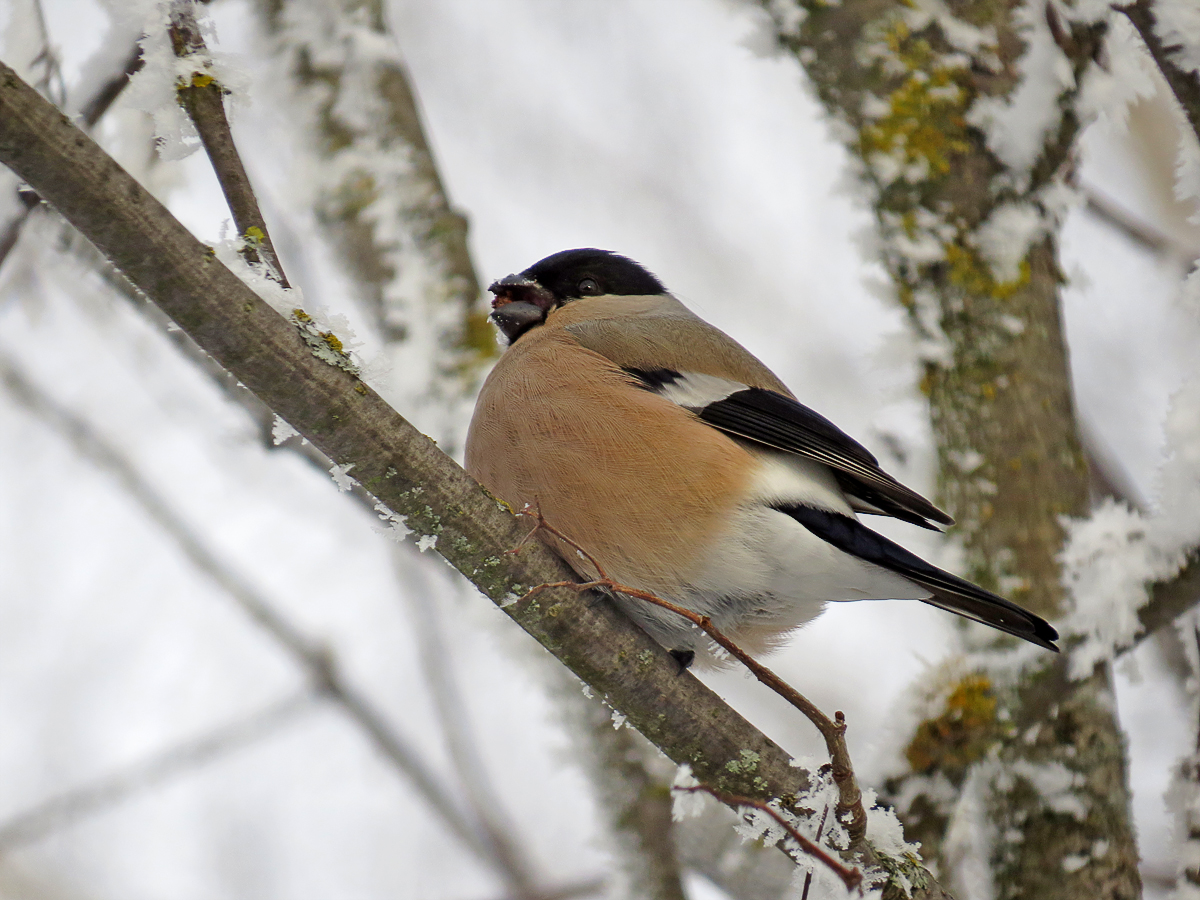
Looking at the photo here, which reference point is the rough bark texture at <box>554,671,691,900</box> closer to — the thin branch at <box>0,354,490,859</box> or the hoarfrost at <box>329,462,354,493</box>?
the thin branch at <box>0,354,490,859</box>

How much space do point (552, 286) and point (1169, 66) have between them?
189 centimetres

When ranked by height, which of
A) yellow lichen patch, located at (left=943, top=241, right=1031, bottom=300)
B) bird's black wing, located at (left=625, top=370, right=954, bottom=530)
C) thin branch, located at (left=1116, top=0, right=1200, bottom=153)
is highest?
yellow lichen patch, located at (left=943, top=241, right=1031, bottom=300)

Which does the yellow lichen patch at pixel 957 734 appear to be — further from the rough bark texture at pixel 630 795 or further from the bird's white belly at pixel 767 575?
the rough bark texture at pixel 630 795

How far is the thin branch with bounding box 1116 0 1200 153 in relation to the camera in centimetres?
200

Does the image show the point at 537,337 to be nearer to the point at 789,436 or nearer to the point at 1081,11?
the point at 789,436

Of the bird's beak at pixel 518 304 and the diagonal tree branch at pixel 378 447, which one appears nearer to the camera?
the diagonal tree branch at pixel 378 447

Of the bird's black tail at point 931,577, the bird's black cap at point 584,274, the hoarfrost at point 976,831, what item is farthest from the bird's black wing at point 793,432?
the bird's black cap at point 584,274

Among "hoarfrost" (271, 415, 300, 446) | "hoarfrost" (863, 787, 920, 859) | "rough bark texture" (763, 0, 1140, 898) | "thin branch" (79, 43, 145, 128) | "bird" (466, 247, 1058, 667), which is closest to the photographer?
"hoarfrost" (271, 415, 300, 446)

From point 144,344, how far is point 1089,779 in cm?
335

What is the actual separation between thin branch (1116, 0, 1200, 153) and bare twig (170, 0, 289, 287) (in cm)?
173

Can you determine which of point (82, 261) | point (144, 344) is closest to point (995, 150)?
point (82, 261)

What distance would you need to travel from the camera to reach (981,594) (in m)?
2.04

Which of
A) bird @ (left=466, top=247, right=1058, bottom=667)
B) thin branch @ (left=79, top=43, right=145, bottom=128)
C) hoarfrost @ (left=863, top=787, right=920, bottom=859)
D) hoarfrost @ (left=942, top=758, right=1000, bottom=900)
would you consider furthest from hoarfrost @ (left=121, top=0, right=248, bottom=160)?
hoarfrost @ (left=942, top=758, right=1000, bottom=900)

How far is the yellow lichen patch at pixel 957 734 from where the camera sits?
96.7 inches
